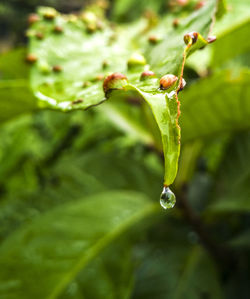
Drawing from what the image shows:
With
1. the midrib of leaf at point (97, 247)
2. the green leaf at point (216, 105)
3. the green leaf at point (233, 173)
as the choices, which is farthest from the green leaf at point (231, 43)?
the midrib of leaf at point (97, 247)

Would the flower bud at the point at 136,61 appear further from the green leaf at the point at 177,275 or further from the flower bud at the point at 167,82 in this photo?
the green leaf at the point at 177,275

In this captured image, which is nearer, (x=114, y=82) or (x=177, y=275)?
(x=114, y=82)

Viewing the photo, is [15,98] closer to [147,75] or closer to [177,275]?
[147,75]

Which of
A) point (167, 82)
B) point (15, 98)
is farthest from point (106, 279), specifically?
point (167, 82)

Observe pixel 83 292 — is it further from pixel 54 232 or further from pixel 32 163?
pixel 32 163

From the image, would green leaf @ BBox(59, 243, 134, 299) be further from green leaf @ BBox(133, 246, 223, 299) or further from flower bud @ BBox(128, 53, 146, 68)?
flower bud @ BBox(128, 53, 146, 68)

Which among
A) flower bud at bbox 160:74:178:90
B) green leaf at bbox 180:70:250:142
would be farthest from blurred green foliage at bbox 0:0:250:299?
flower bud at bbox 160:74:178:90

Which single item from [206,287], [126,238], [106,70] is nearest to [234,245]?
[206,287]
